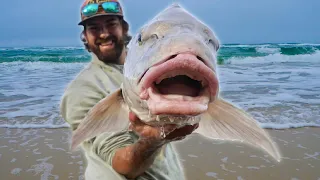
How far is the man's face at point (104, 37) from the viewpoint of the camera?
272 cm

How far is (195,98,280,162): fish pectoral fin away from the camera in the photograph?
1777 millimetres

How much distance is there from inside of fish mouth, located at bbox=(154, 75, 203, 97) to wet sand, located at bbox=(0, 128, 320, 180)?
300cm

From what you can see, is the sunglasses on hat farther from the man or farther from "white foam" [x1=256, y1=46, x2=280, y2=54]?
"white foam" [x1=256, y1=46, x2=280, y2=54]

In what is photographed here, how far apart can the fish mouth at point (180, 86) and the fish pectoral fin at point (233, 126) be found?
0.59 m

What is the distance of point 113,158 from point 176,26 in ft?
3.46

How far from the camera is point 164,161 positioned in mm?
2271

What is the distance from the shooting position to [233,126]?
1.80 m

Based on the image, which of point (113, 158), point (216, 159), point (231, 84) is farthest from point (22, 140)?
point (231, 84)

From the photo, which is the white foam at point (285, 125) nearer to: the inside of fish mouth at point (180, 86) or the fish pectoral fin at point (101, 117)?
the fish pectoral fin at point (101, 117)

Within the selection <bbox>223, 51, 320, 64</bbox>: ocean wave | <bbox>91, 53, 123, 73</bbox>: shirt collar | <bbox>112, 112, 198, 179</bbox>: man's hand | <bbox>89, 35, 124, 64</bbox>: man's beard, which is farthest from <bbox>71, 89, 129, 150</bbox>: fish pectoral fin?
<bbox>223, 51, 320, 64</bbox>: ocean wave

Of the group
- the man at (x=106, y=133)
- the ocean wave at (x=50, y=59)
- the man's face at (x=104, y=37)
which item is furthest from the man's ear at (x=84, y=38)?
the ocean wave at (x=50, y=59)

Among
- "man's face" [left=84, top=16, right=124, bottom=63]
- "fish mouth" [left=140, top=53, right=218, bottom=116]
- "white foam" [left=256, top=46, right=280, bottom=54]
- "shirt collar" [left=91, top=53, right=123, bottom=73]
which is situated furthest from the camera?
"white foam" [left=256, top=46, right=280, bottom=54]

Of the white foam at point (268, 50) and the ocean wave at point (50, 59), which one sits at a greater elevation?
the ocean wave at point (50, 59)

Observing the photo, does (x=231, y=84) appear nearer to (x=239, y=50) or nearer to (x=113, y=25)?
(x=113, y=25)
